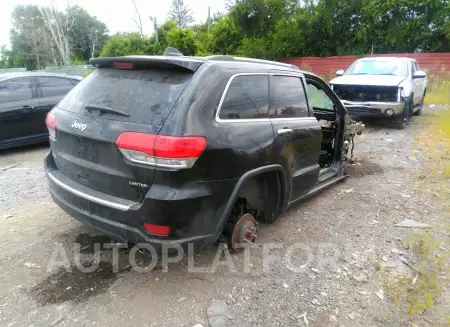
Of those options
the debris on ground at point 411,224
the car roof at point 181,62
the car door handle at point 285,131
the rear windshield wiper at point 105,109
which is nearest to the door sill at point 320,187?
the car door handle at point 285,131

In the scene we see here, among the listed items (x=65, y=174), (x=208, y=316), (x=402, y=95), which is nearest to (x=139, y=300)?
(x=208, y=316)

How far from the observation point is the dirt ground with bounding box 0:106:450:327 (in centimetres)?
261

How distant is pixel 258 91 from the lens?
3.25 m

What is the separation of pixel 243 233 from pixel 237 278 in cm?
43

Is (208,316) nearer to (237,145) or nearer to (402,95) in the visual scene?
(237,145)

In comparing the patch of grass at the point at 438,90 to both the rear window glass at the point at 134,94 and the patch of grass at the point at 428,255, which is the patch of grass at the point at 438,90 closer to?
the patch of grass at the point at 428,255

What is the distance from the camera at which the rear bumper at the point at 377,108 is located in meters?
8.40

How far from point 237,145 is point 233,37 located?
23.1 metres

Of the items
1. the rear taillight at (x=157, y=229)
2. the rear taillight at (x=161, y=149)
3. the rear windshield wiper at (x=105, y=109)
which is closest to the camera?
the rear taillight at (x=161, y=149)

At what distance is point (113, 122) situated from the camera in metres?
2.67

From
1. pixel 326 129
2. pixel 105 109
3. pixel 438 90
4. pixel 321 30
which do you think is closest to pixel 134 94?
pixel 105 109

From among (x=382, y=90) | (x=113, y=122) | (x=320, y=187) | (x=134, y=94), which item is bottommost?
(x=320, y=187)

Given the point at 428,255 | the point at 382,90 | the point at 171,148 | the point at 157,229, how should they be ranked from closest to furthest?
1. the point at 171,148
2. the point at 157,229
3. the point at 428,255
4. the point at 382,90

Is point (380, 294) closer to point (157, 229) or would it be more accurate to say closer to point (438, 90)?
point (157, 229)
